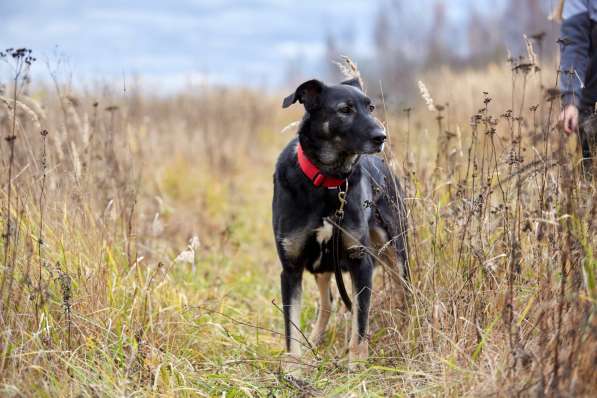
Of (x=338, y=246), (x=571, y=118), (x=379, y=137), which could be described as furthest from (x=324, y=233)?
(x=571, y=118)

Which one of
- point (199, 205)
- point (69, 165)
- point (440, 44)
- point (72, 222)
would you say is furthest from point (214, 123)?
point (440, 44)

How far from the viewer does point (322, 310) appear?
421 cm

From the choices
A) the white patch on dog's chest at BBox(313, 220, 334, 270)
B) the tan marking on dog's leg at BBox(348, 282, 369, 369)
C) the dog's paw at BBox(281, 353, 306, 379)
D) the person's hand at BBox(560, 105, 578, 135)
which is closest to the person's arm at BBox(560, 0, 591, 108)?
the person's hand at BBox(560, 105, 578, 135)

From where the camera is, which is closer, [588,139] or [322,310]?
[588,139]

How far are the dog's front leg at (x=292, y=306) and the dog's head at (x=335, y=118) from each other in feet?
2.43

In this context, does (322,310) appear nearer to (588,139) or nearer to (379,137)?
(379,137)

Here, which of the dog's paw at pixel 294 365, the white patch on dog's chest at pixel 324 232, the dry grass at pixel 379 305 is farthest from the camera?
the white patch on dog's chest at pixel 324 232

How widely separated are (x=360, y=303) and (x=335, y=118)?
1117 millimetres

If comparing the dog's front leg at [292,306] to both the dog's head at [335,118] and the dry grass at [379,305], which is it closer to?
the dry grass at [379,305]

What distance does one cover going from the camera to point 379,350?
3641mm

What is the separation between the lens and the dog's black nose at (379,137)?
136 inches

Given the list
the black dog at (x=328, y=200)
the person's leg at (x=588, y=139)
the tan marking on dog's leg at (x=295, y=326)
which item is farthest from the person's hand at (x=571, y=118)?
the tan marking on dog's leg at (x=295, y=326)

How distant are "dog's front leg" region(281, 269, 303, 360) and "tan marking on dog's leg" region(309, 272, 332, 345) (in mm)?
477

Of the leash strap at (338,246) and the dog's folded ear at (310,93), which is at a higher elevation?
the dog's folded ear at (310,93)
